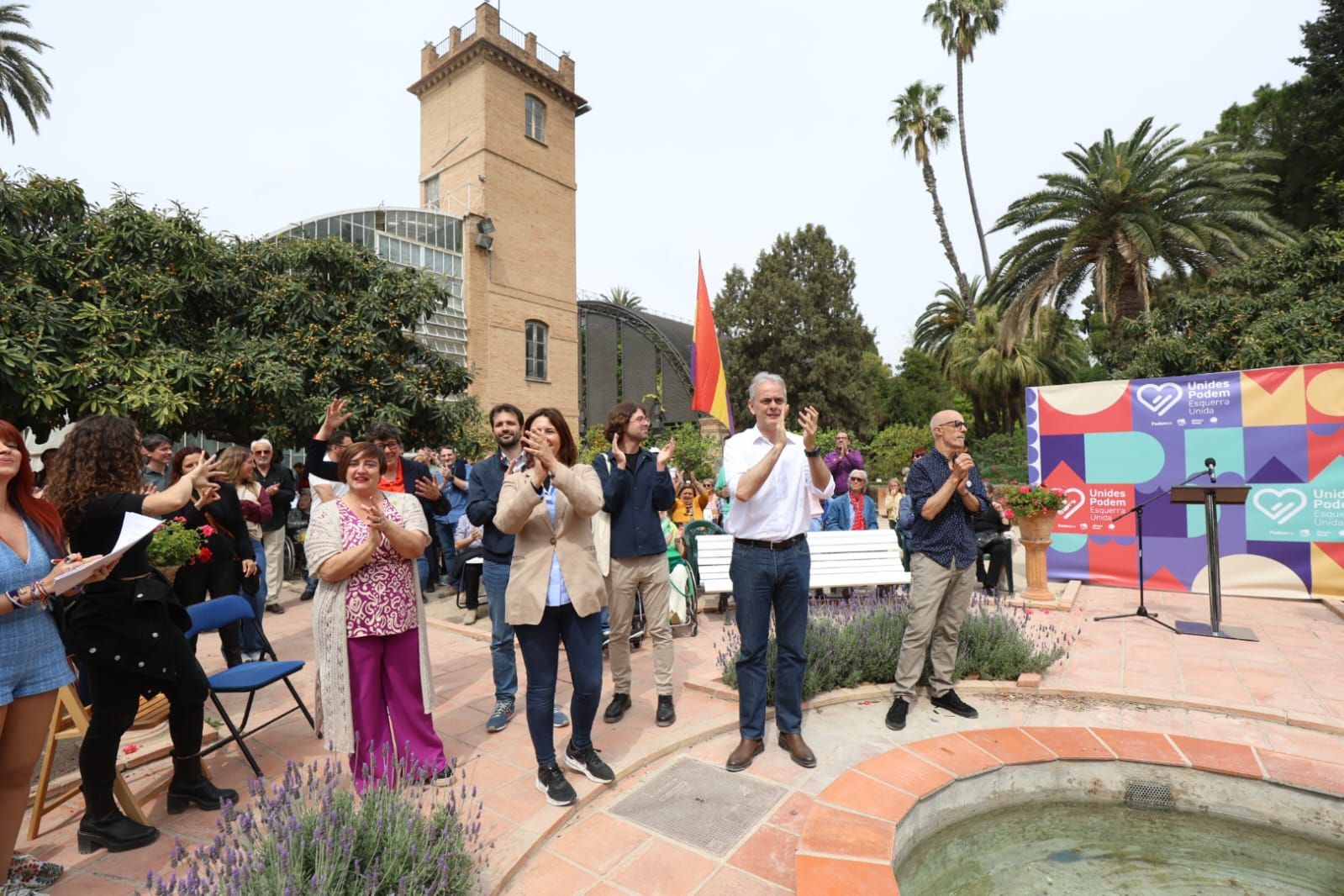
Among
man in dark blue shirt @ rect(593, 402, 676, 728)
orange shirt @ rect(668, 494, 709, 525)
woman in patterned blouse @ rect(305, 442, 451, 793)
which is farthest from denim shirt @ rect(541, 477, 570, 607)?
orange shirt @ rect(668, 494, 709, 525)

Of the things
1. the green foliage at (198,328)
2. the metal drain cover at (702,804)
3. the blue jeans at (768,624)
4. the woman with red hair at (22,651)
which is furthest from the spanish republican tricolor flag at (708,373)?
the green foliage at (198,328)

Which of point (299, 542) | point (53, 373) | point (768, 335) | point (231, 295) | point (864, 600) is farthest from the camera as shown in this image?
point (768, 335)

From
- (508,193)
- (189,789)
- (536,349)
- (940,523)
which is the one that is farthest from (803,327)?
(189,789)

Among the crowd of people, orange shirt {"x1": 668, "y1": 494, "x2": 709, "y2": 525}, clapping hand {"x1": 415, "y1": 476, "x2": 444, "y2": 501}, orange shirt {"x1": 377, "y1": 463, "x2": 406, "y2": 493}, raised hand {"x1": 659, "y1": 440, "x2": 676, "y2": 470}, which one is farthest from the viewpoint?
orange shirt {"x1": 668, "y1": 494, "x2": 709, "y2": 525}

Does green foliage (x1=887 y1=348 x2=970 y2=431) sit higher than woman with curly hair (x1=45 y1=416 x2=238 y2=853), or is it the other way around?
green foliage (x1=887 y1=348 x2=970 y2=431)

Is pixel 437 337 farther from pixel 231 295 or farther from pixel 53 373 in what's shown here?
pixel 53 373

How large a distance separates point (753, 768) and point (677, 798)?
1.58 feet

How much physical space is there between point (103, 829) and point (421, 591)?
155 centimetres

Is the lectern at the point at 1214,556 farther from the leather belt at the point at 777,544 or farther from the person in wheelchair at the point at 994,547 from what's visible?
the leather belt at the point at 777,544

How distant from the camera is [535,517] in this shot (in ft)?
10.3

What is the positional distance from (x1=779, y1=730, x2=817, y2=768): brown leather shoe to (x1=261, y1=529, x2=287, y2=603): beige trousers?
252 inches

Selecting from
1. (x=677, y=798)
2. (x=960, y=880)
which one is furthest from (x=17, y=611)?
(x=960, y=880)

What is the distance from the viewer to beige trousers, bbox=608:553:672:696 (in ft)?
13.0

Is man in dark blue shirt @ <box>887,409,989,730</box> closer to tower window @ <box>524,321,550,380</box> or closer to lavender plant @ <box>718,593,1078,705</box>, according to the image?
lavender plant @ <box>718,593,1078,705</box>
